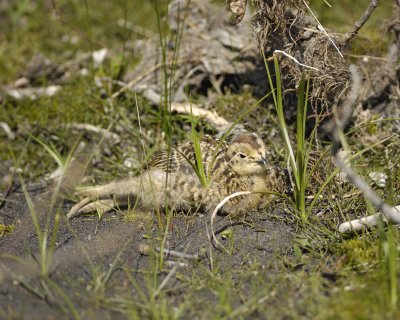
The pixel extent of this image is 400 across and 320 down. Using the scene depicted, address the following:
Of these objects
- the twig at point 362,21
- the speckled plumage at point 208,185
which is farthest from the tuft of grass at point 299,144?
the twig at point 362,21

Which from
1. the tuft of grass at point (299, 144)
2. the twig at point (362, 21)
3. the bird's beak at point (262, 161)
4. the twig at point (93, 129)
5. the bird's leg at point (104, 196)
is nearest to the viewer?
the tuft of grass at point (299, 144)

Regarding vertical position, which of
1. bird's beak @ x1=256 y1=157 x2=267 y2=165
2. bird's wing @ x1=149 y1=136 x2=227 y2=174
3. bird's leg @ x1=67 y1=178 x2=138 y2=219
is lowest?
bird's leg @ x1=67 y1=178 x2=138 y2=219

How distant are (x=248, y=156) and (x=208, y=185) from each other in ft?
1.16

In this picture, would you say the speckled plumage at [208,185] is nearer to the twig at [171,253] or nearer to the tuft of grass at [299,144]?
the tuft of grass at [299,144]

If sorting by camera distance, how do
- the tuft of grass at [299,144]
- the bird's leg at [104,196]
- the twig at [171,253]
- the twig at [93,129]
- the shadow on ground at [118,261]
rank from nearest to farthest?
the shadow on ground at [118,261] < the twig at [171,253] < the tuft of grass at [299,144] < the bird's leg at [104,196] < the twig at [93,129]

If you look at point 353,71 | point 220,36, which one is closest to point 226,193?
point 353,71

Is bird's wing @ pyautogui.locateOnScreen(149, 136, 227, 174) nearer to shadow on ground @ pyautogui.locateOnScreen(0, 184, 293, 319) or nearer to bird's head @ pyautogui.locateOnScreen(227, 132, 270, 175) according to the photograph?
bird's head @ pyautogui.locateOnScreen(227, 132, 270, 175)

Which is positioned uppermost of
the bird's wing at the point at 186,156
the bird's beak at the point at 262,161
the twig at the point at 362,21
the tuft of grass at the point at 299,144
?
the twig at the point at 362,21

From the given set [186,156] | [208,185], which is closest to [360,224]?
[208,185]

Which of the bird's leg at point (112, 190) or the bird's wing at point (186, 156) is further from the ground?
the bird's wing at point (186, 156)

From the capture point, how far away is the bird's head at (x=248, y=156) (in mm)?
4082

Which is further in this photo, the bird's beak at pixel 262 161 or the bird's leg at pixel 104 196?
the bird's leg at pixel 104 196

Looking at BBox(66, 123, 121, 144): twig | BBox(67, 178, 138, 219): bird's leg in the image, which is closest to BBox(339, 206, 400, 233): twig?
BBox(67, 178, 138, 219): bird's leg

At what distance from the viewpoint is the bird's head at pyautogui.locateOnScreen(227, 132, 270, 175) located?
4082 millimetres
